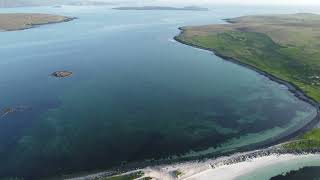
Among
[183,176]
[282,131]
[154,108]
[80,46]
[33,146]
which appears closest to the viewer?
[183,176]

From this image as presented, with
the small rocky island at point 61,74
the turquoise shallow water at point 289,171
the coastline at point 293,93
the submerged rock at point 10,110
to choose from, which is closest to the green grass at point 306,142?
the coastline at point 293,93

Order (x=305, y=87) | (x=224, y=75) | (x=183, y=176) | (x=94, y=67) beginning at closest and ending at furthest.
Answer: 1. (x=183, y=176)
2. (x=305, y=87)
3. (x=224, y=75)
4. (x=94, y=67)

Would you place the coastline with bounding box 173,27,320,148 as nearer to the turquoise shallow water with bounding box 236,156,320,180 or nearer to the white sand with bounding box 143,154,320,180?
the white sand with bounding box 143,154,320,180

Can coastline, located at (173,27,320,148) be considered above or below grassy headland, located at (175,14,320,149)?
below

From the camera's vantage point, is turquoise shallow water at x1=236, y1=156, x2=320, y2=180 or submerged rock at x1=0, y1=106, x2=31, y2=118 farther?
submerged rock at x1=0, y1=106, x2=31, y2=118

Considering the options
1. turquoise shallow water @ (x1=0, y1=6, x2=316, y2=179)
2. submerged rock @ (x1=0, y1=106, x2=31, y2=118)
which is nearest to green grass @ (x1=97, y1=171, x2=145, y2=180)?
turquoise shallow water @ (x1=0, y1=6, x2=316, y2=179)

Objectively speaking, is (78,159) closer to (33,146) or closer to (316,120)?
(33,146)

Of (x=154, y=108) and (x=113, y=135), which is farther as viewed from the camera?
→ (x=154, y=108)

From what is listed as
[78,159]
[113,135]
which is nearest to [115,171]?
[78,159]
